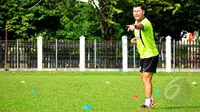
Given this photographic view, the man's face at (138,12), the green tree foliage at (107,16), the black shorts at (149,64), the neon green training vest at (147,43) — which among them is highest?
the green tree foliage at (107,16)

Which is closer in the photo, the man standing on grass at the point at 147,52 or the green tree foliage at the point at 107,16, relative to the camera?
the man standing on grass at the point at 147,52

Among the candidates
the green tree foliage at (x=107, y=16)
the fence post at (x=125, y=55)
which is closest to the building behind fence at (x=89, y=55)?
the fence post at (x=125, y=55)

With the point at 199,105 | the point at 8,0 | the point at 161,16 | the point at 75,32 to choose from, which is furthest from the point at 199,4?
the point at 199,105

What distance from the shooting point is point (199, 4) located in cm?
3759

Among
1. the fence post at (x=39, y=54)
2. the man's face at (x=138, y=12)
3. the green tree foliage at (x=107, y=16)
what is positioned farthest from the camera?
the green tree foliage at (x=107, y=16)

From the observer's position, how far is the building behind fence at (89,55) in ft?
104

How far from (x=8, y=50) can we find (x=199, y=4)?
14.2m

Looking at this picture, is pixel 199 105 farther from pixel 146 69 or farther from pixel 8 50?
pixel 8 50

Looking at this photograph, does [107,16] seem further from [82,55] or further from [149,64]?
[149,64]

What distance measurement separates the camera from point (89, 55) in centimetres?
3188

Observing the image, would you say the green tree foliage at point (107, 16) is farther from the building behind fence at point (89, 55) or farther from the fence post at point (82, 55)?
the fence post at point (82, 55)

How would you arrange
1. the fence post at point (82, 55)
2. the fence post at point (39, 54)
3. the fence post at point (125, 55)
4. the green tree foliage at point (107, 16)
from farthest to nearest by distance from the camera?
the green tree foliage at point (107, 16)
the fence post at point (39, 54)
the fence post at point (125, 55)
the fence post at point (82, 55)

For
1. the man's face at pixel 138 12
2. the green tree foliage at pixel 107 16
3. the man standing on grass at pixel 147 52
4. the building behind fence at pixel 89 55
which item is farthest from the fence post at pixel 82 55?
the man's face at pixel 138 12

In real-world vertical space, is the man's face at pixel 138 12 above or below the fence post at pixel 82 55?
above
